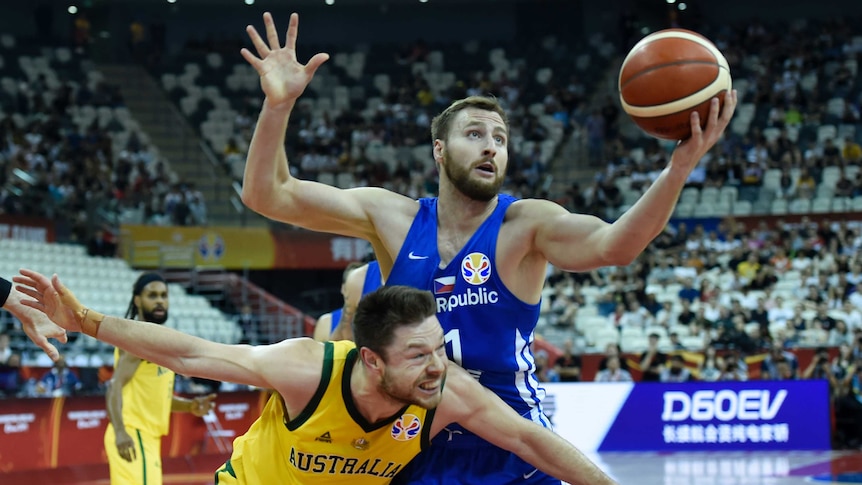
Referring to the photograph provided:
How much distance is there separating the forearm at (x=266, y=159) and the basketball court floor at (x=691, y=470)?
24.7ft

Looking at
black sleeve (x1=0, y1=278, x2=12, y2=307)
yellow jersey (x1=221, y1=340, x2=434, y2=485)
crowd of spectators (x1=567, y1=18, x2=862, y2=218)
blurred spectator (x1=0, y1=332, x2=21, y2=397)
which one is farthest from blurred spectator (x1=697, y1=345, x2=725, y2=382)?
black sleeve (x1=0, y1=278, x2=12, y2=307)

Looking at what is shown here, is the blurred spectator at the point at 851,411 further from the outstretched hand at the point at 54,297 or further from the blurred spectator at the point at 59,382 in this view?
the outstretched hand at the point at 54,297

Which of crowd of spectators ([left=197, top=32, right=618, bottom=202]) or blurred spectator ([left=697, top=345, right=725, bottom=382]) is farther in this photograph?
crowd of spectators ([left=197, top=32, right=618, bottom=202])

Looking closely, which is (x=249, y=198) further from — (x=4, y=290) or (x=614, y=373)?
(x=614, y=373)

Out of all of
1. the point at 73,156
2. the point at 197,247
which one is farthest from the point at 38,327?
the point at 73,156

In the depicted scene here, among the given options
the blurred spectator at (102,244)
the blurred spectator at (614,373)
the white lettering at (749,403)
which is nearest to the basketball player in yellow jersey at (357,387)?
the white lettering at (749,403)

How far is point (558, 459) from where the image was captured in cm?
420

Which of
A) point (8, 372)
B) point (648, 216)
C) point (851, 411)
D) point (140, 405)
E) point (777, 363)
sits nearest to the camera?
point (648, 216)

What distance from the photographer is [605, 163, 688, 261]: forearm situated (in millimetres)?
3645

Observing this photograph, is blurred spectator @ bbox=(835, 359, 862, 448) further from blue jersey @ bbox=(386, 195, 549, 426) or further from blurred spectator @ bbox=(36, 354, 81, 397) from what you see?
blue jersey @ bbox=(386, 195, 549, 426)

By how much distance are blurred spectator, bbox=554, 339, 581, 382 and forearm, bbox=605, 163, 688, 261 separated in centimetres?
1198

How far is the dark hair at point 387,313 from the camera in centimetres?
408

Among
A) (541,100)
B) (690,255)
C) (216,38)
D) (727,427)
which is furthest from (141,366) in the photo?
(216,38)

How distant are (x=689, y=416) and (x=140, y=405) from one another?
9.19 metres
